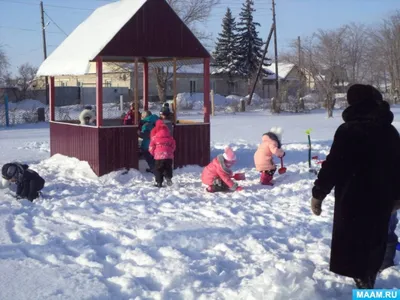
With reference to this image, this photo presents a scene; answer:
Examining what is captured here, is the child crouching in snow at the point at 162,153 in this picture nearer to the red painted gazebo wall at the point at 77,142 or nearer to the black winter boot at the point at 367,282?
the red painted gazebo wall at the point at 77,142

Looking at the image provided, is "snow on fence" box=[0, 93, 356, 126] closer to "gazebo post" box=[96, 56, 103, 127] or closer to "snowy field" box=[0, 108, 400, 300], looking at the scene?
"gazebo post" box=[96, 56, 103, 127]

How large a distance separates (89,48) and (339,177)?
816 cm

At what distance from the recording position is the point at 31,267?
563cm

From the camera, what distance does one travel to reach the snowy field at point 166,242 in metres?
5.07

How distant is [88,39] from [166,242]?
7.26 meters

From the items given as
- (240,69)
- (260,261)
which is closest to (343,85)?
(240,69)

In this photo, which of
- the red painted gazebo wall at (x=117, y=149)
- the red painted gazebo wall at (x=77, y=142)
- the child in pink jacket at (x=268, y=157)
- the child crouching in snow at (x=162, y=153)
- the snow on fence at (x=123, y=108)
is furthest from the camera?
the snow on fence at (x=123, y=108)

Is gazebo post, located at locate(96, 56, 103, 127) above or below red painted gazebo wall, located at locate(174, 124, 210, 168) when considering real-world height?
above

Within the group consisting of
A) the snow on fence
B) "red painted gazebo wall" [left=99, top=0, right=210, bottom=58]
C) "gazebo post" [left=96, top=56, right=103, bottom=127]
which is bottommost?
the snow on fence

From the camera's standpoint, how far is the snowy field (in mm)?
5074

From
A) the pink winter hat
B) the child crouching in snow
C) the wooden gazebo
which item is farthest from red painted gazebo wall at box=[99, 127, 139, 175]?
the pink winter hat

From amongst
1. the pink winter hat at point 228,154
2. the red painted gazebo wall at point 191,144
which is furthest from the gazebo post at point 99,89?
the pink winter hat at point 228,154

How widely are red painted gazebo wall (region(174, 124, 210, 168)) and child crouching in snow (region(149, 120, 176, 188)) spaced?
1.80 m

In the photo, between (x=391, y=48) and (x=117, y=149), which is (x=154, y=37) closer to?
(x=117, y=149)
